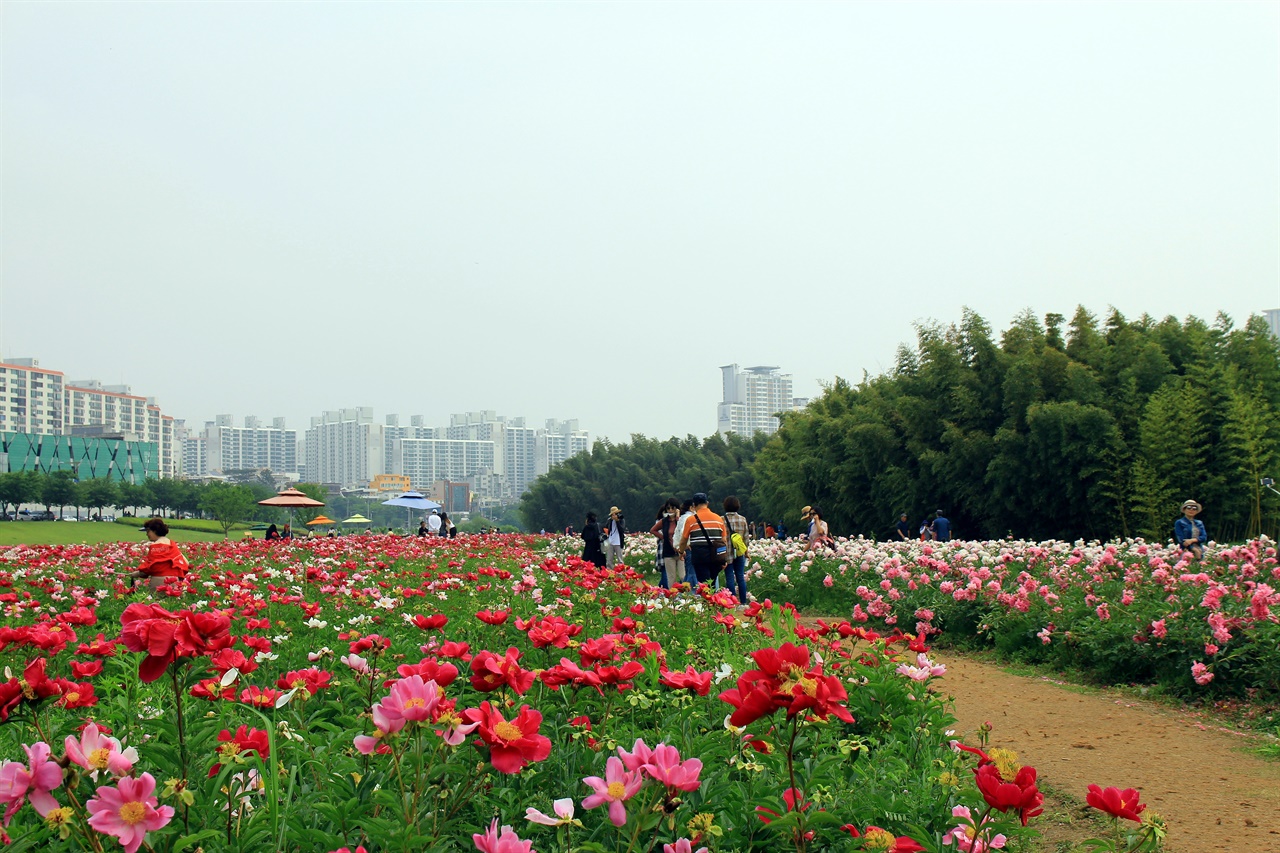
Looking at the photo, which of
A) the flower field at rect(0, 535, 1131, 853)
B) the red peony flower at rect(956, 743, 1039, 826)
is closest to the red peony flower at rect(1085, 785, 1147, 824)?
the flower field at rect(0, 535, 1131, 853)

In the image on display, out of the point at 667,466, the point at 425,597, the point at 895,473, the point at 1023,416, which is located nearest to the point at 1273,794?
the point at 425,597

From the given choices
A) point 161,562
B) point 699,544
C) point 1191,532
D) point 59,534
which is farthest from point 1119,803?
point 59,534

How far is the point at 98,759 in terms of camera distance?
5.03 ft

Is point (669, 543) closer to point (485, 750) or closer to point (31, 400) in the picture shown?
point (485, 750)

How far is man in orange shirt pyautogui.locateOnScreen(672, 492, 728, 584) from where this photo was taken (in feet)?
29.4

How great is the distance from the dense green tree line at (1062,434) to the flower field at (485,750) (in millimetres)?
13961

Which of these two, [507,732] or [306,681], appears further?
[306,681]

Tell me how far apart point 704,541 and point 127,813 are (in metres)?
7.64

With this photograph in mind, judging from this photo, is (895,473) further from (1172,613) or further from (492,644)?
(492,644)

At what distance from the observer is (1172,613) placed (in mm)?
6531

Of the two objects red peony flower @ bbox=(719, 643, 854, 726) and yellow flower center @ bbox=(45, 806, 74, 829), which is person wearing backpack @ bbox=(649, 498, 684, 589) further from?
yellow flower center @ bbox=(45, 806, 74, 829)

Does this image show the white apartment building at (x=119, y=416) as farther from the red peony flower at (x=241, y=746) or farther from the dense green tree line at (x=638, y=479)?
the red peony flower at (x=241, y=746)

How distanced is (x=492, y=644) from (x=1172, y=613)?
4.71 m

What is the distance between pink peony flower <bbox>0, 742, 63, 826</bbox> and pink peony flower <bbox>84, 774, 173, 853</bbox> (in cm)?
6
